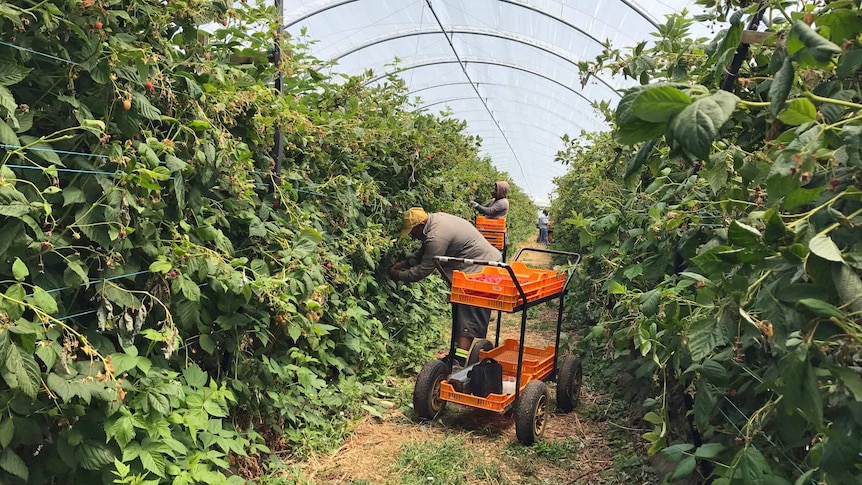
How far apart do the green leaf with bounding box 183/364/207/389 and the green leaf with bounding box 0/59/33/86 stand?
4.32ft

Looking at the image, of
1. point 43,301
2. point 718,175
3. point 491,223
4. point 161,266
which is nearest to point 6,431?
point 43,301

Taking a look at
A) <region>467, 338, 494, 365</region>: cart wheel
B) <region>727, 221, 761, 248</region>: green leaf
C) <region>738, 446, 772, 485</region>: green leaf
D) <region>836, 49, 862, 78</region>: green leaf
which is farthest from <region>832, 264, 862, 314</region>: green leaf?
<region>467, 338, 494, 365</region>: cart wheel

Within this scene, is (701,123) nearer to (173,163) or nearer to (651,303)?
(651,303)

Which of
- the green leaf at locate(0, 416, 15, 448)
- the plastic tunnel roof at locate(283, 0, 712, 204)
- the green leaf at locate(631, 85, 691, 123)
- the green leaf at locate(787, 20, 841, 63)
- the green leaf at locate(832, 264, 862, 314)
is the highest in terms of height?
the plastic tunnel roof at locate(283, 0, 712, 204)

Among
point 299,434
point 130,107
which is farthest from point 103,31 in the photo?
point 299,434

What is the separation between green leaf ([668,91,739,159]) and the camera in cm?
89

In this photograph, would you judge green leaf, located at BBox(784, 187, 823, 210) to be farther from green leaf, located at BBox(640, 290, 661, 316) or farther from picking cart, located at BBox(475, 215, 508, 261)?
picking cart, located at BBox(475, 215, 508, 261)

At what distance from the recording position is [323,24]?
10.7 m

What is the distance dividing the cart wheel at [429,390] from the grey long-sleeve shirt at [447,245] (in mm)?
999

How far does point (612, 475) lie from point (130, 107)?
314cm

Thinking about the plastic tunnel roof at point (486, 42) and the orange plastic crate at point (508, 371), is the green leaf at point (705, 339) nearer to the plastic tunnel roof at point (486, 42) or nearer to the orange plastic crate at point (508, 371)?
the orange plastic crate at point (508, 371)

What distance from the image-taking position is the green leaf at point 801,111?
0.99 m

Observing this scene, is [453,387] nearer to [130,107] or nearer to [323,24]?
[130,107]

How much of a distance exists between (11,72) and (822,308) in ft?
7.21
